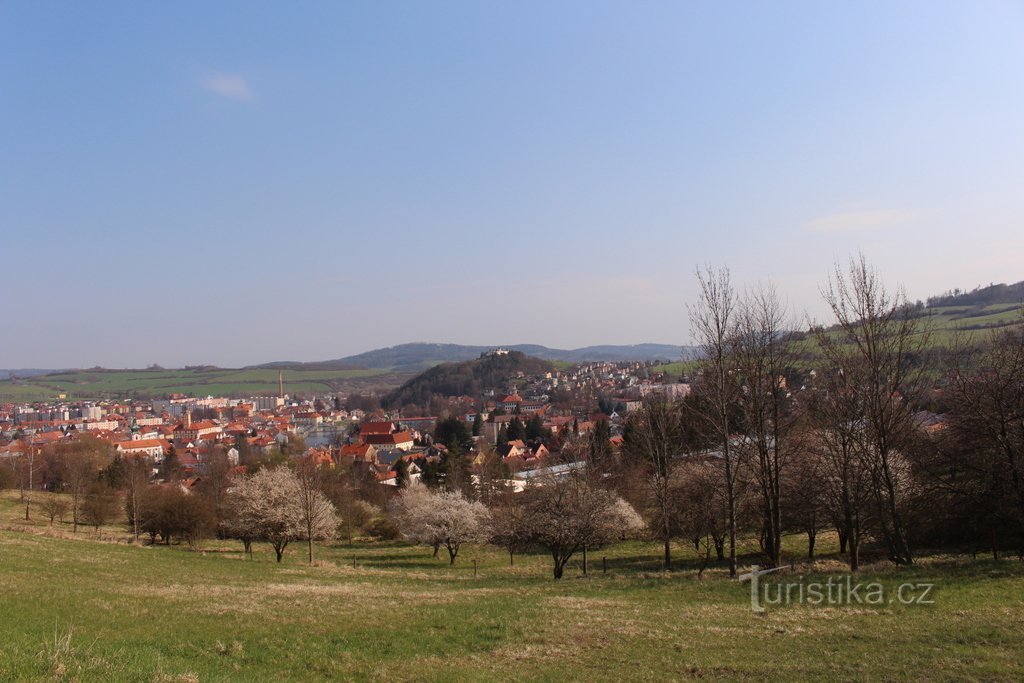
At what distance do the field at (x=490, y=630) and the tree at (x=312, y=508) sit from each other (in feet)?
44.2

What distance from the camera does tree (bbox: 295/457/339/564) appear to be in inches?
1350

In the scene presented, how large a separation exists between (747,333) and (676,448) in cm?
1270

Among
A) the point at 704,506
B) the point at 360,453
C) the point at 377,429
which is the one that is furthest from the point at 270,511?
the point at 377,429

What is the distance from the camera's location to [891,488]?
63.7ft

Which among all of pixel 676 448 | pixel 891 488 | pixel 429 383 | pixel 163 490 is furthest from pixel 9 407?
pixel 891 488

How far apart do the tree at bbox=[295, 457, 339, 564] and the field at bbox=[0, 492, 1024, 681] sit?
13475 millimetres

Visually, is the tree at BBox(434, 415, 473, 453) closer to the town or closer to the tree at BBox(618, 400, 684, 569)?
the town

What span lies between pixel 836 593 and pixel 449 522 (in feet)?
80.8

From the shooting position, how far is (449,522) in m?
36.9

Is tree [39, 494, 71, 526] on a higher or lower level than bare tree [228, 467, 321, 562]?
lower

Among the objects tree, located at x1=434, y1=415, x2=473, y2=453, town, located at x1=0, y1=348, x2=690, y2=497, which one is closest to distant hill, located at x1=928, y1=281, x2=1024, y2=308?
town, located at x1=0, y1=348, x2=690, y2=497

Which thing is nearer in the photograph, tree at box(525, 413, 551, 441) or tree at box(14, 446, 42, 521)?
tree at box(14, 446, 42, 521)

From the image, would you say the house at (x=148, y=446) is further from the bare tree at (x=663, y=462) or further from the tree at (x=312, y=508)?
the bare tree at (x=663, y=462)

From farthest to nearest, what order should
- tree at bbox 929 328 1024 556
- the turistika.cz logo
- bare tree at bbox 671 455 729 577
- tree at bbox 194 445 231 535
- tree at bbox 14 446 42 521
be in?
tree at bbox 14 446 42 521 → tree at bbox 194 445 231 535 → bare tree at bbox 671 455 729 577 → tree at bbox 929 328 1024 556 → the turistika.cz logo
